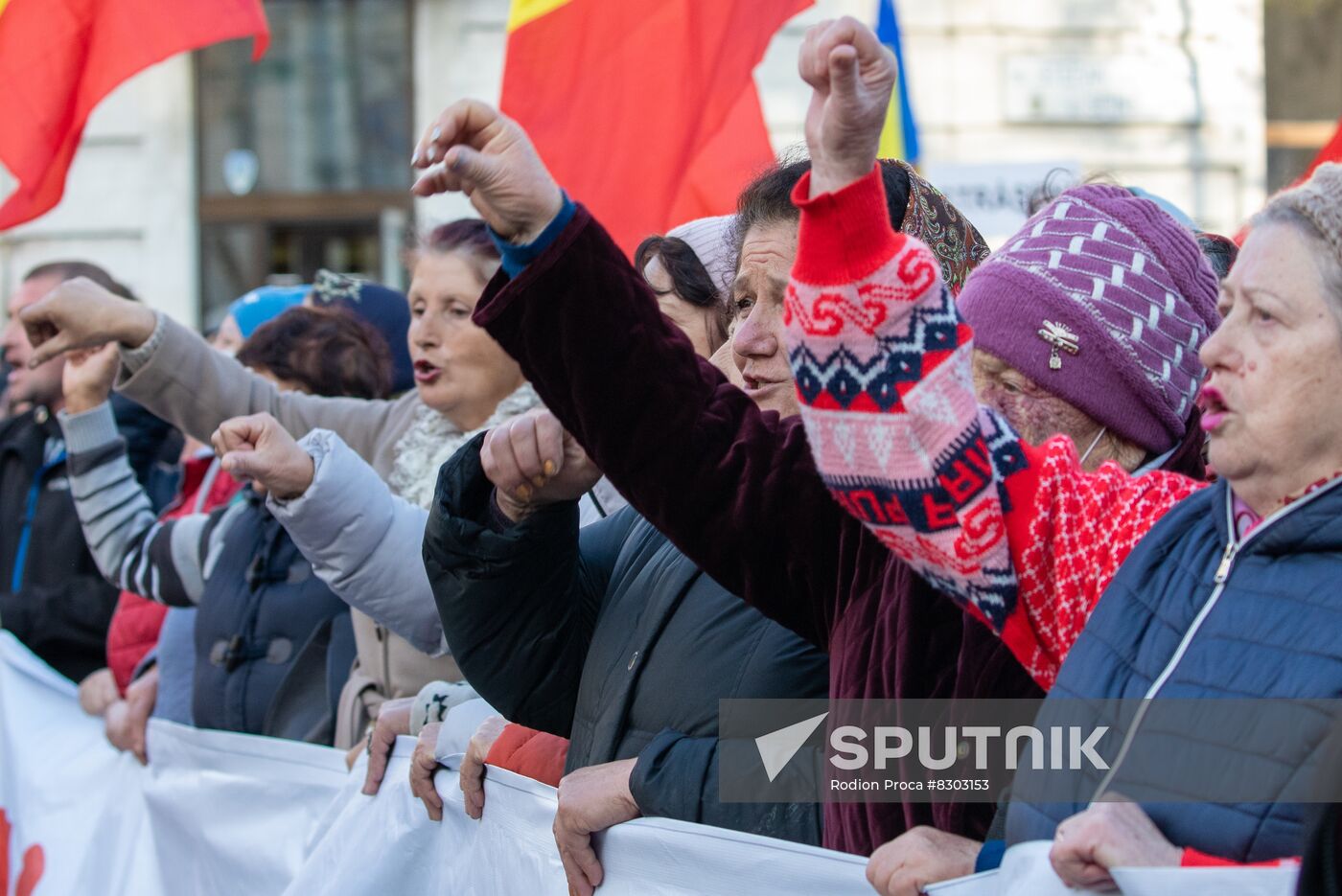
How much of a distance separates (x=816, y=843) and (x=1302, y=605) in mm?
740

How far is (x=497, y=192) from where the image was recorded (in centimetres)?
169

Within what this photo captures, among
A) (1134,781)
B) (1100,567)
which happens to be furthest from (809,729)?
(1134,781)

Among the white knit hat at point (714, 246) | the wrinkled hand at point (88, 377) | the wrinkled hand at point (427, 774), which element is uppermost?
the white knit hat at point (714, 246)

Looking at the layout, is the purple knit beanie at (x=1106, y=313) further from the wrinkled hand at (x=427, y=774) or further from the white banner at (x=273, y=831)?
the wrinkled hand at (x=427, y=774)

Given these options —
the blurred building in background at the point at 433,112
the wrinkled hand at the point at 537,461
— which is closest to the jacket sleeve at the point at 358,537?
the wrinkled hand at the point at 537,461

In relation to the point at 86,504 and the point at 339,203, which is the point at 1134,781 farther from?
the point at 339,203

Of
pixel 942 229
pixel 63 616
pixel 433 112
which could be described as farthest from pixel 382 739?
pixel 433 112

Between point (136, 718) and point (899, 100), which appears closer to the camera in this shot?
point (136, 718)

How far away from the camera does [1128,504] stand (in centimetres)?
177

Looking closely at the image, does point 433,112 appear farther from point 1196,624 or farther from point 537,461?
point 1196,624

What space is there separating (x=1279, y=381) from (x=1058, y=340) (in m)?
0.46

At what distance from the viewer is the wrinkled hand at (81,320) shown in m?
3.49

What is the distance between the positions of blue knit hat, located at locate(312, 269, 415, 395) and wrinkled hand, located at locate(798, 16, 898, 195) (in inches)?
122

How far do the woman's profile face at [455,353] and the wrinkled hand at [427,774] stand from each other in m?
0.87
